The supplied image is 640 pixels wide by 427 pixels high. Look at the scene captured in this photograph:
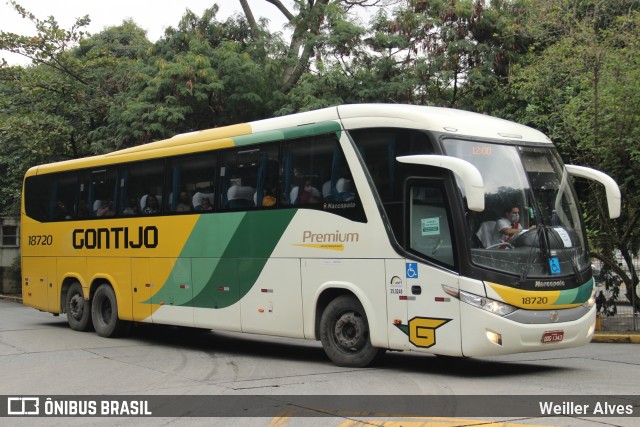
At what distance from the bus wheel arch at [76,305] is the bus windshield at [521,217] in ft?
→ 32.9

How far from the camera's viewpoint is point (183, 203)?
14352 millimetres

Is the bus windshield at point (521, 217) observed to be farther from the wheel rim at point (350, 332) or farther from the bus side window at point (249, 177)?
the bus side window at point (249, 177)

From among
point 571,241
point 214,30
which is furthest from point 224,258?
point 214,30

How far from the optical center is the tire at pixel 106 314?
1623 centimetres

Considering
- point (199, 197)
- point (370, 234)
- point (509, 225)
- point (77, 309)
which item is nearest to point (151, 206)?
point (199, 197)

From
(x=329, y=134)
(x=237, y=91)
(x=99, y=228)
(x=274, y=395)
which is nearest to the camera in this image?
(x=274, y=395)

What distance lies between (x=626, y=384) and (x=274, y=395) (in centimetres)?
424

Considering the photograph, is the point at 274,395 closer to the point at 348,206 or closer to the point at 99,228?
the point at 348,206

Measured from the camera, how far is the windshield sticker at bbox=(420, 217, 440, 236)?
33.7 feet

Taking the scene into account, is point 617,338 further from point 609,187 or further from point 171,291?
point 171,291

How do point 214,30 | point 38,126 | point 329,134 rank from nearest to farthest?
point 329,134 → point 214,30 → point 38,126

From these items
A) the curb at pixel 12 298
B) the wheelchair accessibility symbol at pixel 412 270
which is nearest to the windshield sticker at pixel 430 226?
the wheelchair accessibility symbol at pixel 412 270

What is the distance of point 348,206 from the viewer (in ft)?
36.9

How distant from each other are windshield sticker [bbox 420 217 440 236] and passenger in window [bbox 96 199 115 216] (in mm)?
7922
